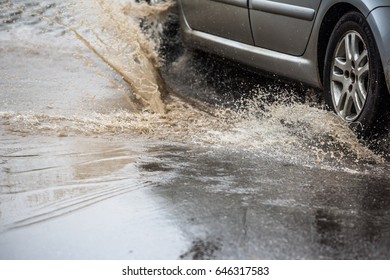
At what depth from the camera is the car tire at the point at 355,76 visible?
5.70 meters

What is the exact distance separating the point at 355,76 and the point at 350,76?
10 centimetres

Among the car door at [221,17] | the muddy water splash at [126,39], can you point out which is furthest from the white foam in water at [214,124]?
the car door at [221,17]

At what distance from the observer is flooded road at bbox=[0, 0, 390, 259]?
4.09m

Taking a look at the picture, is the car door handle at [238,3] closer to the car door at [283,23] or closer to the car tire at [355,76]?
the car door at [283,23]

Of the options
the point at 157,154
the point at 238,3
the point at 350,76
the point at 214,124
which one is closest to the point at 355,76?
the point at 350,76

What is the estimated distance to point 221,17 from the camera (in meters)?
7.48

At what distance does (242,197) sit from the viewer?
15.4ft

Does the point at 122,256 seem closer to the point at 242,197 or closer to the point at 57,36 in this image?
the point at 242,197

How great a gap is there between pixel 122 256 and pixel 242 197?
1.03 m

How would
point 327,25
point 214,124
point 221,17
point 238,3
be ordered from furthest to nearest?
1. point 221,17
2. point 238,3
3. point 214,124
4. point 327,25

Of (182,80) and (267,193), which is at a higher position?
(267,193)

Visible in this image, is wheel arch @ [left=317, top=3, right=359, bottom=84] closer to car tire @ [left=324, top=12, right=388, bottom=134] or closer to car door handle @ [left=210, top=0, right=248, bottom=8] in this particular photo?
car tire @ [left=324, top=12, right=388, bottom=134]

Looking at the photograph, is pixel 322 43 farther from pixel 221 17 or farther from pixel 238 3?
pixel 221 17
